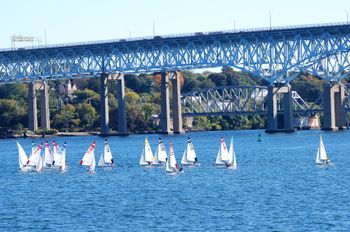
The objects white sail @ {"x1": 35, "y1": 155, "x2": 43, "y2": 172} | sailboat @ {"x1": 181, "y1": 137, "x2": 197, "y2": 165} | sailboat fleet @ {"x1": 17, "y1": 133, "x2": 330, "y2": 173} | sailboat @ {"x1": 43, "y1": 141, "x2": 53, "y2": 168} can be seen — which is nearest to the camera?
sailboat fleet @ {"x1": 17, "y1": 133, "x2": 330, "y2": 173}

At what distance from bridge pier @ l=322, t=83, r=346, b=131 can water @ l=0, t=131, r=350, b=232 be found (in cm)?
7795

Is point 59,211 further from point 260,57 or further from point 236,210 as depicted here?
point 260,57

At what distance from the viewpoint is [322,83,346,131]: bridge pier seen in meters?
188

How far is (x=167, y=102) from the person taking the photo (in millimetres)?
194875

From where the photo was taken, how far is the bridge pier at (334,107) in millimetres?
187500

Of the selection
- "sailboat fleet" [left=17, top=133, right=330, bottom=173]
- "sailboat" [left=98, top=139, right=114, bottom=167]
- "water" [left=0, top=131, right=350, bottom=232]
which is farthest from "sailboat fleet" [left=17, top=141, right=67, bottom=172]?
"sailboat" [left=98, top=139, right=114, bottom=167]

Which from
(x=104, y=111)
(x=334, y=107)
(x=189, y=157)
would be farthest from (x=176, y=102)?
(x=189, y=157)

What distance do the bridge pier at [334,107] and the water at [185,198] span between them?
7795 cm

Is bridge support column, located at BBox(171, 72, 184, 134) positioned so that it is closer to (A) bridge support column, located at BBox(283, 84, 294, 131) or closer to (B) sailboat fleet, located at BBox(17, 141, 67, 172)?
(A) bridge support column, located at BBox(283, 84, 294, 131)

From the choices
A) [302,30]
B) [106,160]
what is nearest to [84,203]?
[106,160]

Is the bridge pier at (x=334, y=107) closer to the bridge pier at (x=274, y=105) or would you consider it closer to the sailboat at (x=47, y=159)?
the bridge pier at (x=274, y=105)

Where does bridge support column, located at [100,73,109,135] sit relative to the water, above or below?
above

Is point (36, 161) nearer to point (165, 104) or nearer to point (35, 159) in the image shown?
point (35, 159)

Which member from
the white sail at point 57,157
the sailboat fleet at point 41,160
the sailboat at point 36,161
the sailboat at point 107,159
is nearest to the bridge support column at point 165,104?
the sailboat fleet at point 41,160
